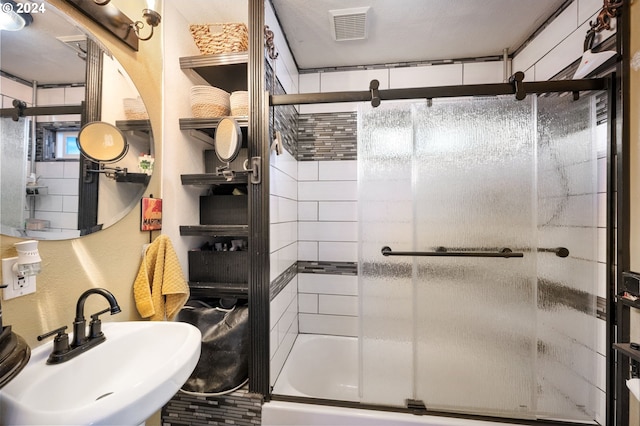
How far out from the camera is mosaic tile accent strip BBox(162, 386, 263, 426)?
1.17 meters

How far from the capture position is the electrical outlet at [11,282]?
27.0 inches

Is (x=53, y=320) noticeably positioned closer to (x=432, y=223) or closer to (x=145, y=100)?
(x=145, y=100)

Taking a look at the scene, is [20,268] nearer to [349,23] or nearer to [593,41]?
[349,23]

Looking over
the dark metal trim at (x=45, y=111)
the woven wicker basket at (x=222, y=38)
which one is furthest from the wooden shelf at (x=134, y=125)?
the woven wicker basket at (x=222, y=38)

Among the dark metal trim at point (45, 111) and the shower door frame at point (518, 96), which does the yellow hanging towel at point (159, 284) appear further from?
the dark metal trim at point (45, 111)

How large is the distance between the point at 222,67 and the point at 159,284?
1.15 meters

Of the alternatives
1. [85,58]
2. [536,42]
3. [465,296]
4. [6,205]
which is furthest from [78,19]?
[536,42]

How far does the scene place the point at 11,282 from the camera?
0.70 m

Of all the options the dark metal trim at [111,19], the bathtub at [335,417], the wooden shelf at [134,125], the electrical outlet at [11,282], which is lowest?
the bathtub at [335,417]

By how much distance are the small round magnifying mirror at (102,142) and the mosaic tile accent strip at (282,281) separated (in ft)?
2.81

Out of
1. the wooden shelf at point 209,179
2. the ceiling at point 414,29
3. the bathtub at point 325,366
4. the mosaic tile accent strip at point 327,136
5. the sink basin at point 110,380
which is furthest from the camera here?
the mosaic tile accent strip at point 327,136

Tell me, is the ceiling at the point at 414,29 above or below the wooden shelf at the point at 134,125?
above

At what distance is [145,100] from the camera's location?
117 cm

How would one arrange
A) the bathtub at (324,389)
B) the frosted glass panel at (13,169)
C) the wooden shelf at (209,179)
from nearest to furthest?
the frosted glass panel at (13,169), the bathtub at (324,389), the wooden shelf at (209,179)
